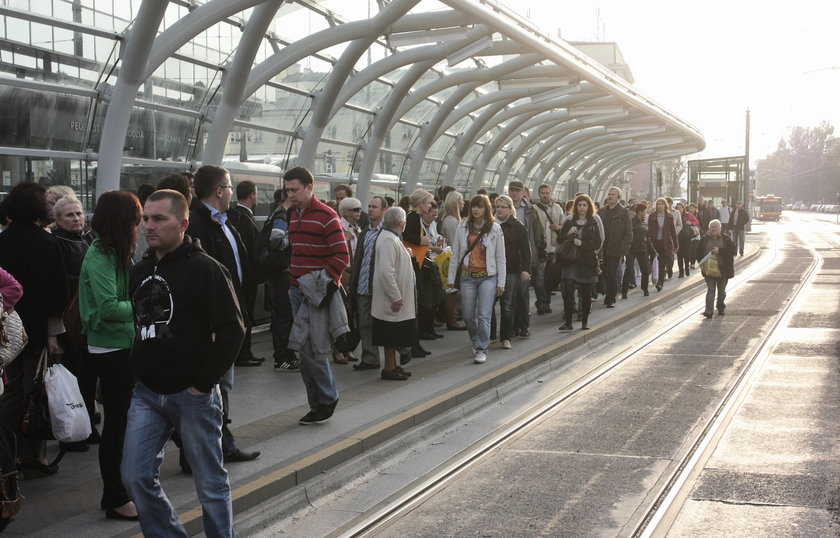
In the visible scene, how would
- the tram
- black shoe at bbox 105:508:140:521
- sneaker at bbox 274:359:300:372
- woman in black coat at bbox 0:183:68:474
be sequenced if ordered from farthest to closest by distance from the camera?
the tram, sneaker at bbox 274:359:300:372, woman in black coat at bbox 0:183:68:474, black shoe at bbox 105:508:140:521

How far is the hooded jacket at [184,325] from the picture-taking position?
4184 mm

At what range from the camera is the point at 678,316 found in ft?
53.1

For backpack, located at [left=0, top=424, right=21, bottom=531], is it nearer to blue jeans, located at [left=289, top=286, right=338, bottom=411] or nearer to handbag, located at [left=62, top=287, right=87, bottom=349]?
handbag, located at [left=62, top=287, right=87, bottom=349]

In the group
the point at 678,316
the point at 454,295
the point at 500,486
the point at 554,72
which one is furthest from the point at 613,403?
the point at 554,72

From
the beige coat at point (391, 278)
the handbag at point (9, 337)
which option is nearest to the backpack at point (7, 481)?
the handbag at point (9, 337)

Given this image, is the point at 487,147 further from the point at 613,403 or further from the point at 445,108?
the point at 613,403

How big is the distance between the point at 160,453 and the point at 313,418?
312 cm

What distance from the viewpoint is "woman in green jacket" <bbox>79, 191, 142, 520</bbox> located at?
5051mm

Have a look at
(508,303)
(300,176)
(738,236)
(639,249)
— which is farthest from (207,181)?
(738,236)

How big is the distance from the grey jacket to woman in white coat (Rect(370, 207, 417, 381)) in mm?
1676

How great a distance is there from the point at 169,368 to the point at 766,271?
24.4 meters

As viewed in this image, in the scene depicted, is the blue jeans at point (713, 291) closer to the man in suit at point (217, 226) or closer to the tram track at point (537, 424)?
the tram track at point (537, 424)

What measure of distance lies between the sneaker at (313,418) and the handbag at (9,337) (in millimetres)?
2694

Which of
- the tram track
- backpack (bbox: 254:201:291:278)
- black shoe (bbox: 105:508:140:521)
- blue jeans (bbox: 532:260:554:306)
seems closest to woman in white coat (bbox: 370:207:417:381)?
backpack (bbox: 254:201:291:278)
